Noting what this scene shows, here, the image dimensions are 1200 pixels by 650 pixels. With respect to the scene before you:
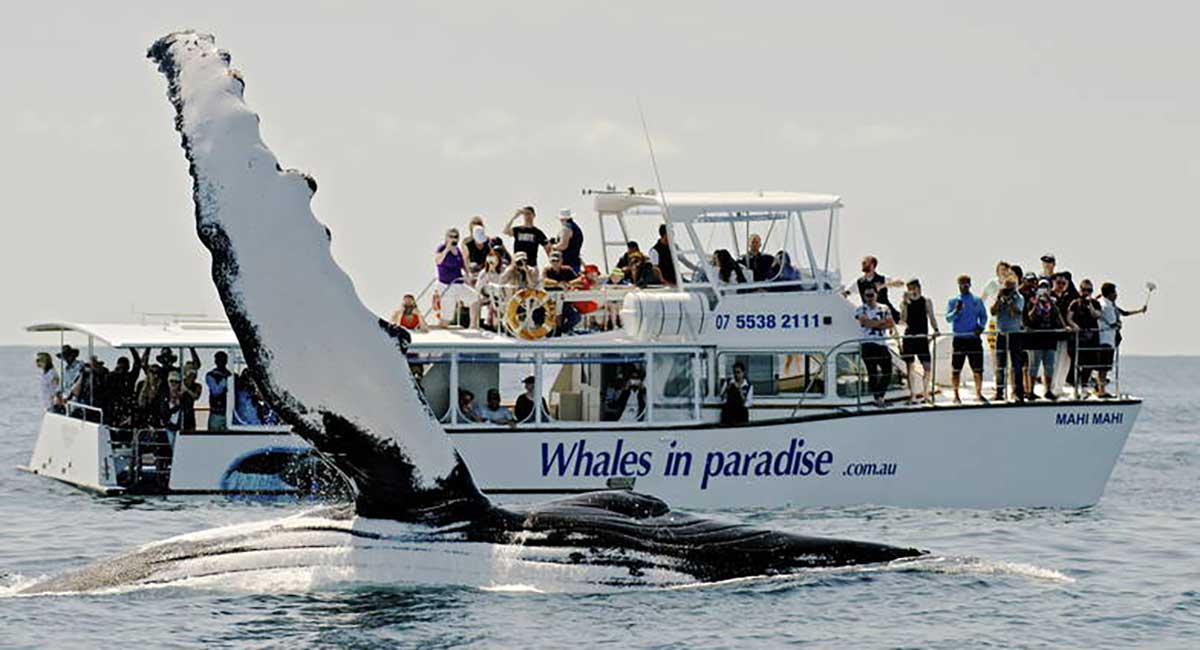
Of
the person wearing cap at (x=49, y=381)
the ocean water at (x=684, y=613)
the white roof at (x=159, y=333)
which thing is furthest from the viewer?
the person wearing cap at (x=49, y=381)

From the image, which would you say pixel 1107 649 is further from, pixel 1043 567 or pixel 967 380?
pixel 967 380

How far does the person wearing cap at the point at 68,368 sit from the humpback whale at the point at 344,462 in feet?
45.6

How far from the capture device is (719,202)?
27.2 meters

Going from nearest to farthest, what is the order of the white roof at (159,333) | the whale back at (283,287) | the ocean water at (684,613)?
the whale back at (283,287) → the ocean water at (684,613) → the white roof at (159,333)

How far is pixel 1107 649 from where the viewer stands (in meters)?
14.3

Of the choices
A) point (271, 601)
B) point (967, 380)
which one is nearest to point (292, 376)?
point (271, 601)

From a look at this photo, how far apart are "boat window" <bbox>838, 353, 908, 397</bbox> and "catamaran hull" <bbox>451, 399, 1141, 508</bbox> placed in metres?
0.86

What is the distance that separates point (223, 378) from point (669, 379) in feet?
17.7

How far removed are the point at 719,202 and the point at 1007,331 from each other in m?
3.88

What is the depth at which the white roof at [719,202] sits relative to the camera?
88.9 ft

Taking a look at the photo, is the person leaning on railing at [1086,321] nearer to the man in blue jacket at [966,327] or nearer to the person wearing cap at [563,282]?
the man in blue jacket at [966,327]

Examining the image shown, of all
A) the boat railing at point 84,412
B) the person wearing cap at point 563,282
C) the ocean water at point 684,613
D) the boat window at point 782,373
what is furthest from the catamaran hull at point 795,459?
the ocean water at point 684,613

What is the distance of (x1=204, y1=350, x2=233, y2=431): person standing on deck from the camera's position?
85.5 ft

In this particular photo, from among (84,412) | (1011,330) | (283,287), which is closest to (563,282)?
(1011,330)
